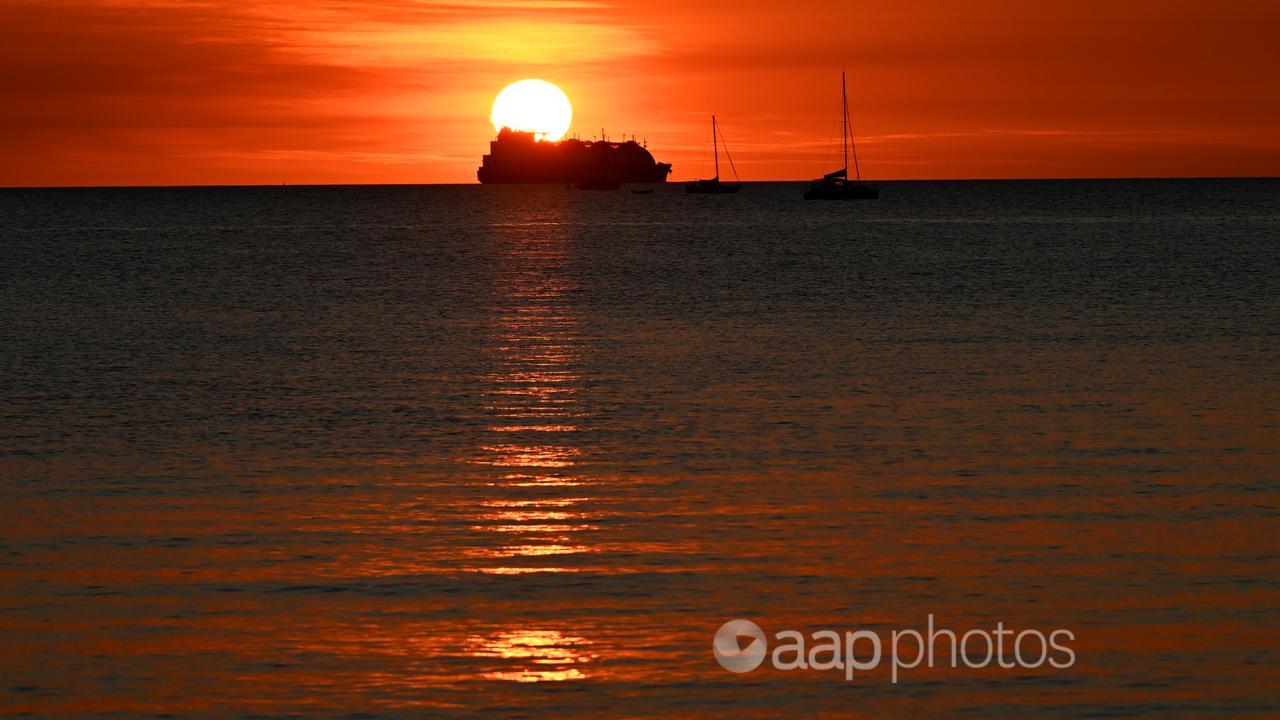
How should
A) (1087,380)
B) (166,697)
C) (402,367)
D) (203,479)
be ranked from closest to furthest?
(166,697) → (203,479) → (1087,380) → (402,367)

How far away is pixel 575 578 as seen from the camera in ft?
47.7

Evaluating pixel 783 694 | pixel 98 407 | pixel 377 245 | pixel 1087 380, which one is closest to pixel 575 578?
pixel 783 694

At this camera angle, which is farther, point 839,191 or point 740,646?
point 839,191

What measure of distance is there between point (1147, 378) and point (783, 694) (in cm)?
2092

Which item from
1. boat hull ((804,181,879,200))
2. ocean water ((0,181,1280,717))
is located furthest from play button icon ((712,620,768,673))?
boat hull ((804,181,879,200))

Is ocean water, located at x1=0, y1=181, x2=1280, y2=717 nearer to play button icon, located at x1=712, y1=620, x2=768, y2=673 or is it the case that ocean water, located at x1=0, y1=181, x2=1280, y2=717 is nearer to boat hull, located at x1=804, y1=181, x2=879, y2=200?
play button icon, located at x1=712, y1=620, x2=768, y2=673

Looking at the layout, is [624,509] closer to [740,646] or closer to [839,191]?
[740,646]

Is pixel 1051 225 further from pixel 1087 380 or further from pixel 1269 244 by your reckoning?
pixel 1087 380

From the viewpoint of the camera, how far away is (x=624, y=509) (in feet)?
58.6

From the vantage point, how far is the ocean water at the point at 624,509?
38.2ft

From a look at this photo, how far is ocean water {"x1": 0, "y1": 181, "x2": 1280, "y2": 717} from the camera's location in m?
11.7

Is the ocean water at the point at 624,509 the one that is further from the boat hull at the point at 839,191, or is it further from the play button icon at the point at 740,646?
the boat hull at the point at 839,191

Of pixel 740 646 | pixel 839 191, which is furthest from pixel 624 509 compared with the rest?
pixel 839 191

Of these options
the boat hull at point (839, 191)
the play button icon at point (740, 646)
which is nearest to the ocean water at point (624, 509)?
the play button icon at point (740, 646)
